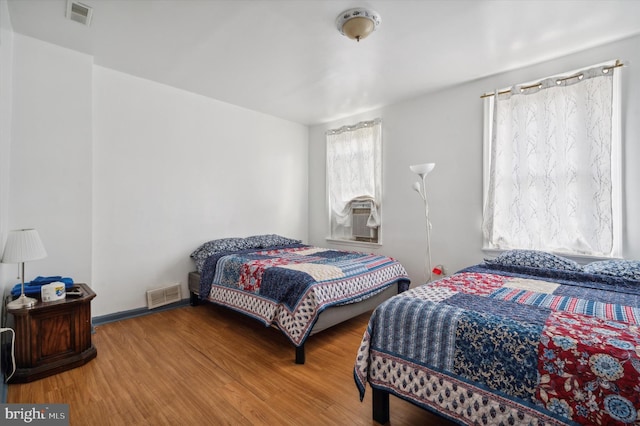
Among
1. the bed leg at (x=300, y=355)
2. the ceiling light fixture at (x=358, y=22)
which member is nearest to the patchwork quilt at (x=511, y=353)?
the bed leg at (x=300, y=355)

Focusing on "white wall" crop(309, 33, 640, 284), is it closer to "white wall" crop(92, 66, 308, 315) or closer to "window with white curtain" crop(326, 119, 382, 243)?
"window with white curtain" crop(326, 119, 382, 243)

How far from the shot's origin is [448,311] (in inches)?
56.5

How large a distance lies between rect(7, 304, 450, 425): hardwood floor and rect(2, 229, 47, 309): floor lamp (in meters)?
0.54

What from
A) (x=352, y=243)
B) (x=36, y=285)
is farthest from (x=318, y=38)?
(x=36, y=285)

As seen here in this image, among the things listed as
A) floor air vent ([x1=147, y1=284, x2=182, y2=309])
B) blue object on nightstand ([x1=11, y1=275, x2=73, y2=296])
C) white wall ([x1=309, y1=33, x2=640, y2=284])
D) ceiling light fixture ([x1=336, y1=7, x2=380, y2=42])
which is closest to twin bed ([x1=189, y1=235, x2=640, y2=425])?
white wall ([x1=309, y1=33, x2=640, y2=284])

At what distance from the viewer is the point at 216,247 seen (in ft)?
11.6

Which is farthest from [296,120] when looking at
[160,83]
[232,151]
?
[160,83]

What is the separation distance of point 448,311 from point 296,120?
409 cm

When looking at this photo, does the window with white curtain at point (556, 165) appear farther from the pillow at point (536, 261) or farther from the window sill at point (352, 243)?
the window sill at point (352, 243)

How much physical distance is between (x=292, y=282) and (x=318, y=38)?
2.05 m

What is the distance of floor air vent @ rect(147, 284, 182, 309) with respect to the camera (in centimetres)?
331

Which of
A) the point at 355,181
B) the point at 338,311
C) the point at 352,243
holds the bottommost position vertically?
the point at 338,311

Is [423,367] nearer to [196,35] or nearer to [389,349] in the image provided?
[389,349]

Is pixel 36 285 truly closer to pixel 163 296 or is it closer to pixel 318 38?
pixel 163 296
